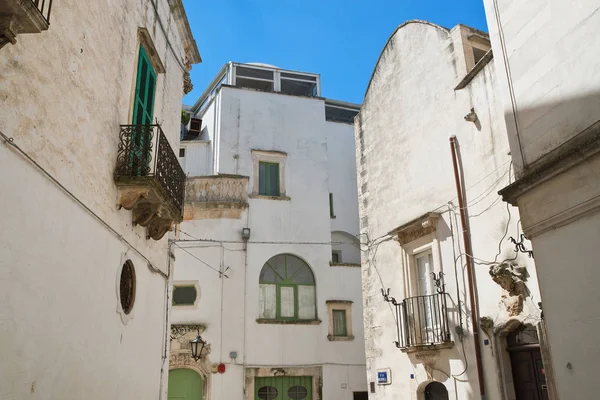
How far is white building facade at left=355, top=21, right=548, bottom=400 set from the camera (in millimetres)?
8828

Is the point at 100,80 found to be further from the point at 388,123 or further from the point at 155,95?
the point at 388,123

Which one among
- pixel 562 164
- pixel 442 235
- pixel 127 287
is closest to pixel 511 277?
pixel 442 235

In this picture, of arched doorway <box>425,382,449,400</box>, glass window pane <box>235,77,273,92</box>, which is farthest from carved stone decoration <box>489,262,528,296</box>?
glass window pane <box>235,77,273,92</box>

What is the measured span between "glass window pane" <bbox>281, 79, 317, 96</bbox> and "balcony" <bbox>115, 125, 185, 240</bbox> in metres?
15.3

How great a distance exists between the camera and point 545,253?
20.2ft

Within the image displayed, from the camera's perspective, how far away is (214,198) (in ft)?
58.0

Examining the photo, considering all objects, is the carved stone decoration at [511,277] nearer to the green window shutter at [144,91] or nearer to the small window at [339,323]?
the green window shutter at [144,91]

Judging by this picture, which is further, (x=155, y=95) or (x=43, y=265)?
(x=155, y=95)

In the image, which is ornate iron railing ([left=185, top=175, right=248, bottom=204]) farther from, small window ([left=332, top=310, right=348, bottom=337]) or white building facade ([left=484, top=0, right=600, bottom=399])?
white building facade ([left=484, top=0, right=600, bottom=399])

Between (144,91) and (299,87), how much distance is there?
610 inches

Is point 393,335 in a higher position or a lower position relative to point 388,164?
lower

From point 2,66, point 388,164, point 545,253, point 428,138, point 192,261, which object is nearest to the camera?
point 2,66

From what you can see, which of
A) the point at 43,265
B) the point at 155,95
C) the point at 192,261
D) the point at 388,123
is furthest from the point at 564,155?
the point at 192,261

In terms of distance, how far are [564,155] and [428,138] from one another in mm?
5628
